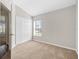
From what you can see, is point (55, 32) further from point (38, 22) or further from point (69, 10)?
point (38, 22)

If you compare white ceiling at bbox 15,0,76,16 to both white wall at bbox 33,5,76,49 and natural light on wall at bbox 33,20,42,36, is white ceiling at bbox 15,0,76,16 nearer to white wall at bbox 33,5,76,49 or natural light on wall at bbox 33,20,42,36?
white wall at bbox 33,5,76,49

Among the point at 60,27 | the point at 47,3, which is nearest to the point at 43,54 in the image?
the point at 60,27

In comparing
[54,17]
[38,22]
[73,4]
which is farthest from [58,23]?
[38,22]

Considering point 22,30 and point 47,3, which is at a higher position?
point 47,3

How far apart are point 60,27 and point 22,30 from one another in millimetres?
2715

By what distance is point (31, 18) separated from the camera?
763 cm

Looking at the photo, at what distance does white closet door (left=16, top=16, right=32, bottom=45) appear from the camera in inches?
221

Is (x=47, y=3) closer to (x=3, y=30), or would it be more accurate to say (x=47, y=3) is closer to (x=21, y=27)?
(x=21, y=27)

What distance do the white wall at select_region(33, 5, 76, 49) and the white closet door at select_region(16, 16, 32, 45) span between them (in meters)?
1.39

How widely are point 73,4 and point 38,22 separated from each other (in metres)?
3.38

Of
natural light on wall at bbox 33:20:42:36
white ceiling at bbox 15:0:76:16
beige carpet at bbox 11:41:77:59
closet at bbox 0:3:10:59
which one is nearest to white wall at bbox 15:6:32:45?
natural light on wall at bbox 33:20:42:36

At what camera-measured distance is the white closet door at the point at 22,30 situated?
562 cm

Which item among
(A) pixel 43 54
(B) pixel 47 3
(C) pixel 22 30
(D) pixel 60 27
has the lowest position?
(A) pixel 43 54

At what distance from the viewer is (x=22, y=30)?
6152 millimetres
